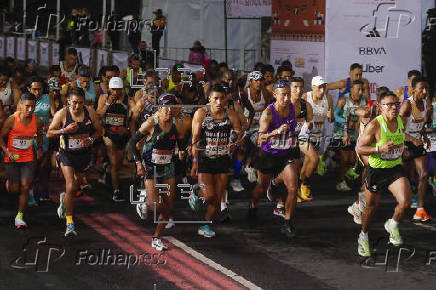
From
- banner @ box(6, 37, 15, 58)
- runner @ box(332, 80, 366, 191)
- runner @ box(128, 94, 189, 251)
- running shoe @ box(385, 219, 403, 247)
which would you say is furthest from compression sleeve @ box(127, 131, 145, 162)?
banner @ box(6, 37, 15, 58)

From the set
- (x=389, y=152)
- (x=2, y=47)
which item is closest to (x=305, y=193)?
(x=389, y=152)

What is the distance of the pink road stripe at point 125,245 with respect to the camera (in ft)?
27.1

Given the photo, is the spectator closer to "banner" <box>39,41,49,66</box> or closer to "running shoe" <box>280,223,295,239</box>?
"banner" <box>39,41,49,66</box>

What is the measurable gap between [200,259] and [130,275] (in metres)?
0.99

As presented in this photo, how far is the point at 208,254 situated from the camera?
940 centimetres

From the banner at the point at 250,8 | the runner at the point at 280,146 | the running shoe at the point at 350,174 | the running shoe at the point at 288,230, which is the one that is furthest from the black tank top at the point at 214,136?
the banner at the point at 250,8

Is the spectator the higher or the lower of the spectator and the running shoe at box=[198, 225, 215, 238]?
the higher

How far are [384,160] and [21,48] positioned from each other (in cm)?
2473

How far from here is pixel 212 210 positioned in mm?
10273

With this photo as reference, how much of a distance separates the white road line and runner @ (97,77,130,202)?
9.30 ft

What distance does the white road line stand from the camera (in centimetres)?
818

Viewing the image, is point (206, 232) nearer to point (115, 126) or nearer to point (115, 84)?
point (115, 126)

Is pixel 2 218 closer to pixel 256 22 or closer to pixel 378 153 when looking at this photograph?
pixel 378 153

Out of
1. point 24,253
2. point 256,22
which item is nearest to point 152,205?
point 24,253
